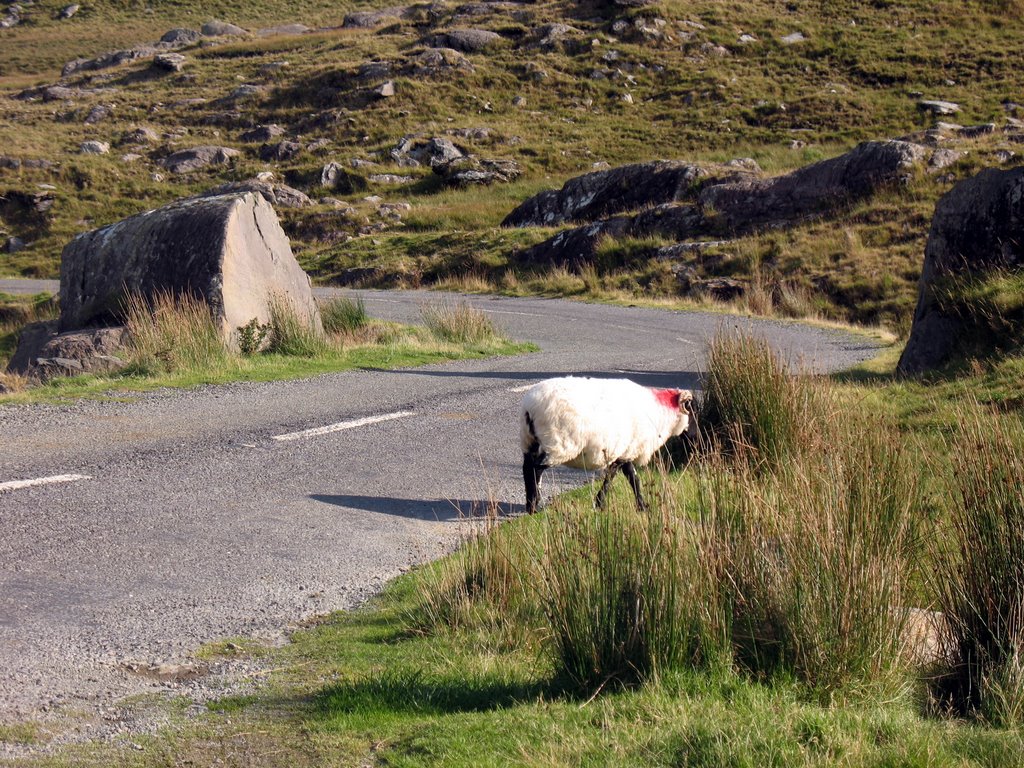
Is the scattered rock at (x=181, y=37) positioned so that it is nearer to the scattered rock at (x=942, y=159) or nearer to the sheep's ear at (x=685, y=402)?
the scattered rock at (x=942, y=159)

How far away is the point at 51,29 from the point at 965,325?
110719mm

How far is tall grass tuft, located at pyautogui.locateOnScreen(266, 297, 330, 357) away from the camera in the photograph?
1464 centimetres

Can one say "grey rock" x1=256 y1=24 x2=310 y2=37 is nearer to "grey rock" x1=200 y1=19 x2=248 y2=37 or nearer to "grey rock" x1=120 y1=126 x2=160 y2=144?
"grey rock" x1=200 y1=19 x2=248 y2=37

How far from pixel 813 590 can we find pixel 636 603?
0.70m

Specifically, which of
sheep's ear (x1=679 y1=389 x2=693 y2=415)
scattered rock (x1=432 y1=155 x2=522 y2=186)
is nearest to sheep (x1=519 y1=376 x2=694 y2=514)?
sheep's ear (x1=679 y1=389 x2=693 y2=415)

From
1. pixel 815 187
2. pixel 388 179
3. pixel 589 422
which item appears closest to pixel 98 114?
pixel 388 179

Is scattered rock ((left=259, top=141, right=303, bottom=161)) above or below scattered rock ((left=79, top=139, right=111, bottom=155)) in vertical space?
above

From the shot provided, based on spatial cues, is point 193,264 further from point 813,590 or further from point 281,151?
point 281,151

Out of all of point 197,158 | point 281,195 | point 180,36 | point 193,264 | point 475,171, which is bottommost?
point 281,195

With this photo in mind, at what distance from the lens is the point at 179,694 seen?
14.3ft

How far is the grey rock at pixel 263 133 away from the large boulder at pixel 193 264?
1661 inches

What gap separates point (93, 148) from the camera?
55.3m

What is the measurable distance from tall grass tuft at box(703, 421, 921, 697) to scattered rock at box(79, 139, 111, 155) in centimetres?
5580

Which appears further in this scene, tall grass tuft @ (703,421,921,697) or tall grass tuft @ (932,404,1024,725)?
tall grass tuft @ (932,404,1024,725)
